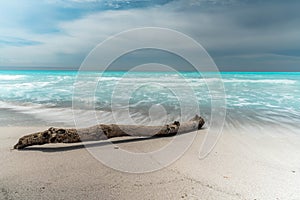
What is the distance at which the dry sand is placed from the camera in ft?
10.9

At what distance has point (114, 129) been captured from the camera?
18.7 feet

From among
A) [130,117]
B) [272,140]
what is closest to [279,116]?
[272,140]

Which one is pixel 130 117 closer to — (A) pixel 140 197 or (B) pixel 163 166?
(B) pixel 163 166

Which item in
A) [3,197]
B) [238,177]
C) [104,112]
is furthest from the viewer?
[104,112]

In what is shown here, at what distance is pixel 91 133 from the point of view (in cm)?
542

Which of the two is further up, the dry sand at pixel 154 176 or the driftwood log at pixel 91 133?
the driftwood log at pixel 91 133

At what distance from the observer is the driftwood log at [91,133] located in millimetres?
5070

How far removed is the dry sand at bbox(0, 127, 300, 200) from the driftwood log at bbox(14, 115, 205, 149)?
0.63ft

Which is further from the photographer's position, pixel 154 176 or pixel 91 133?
pixel 91 133

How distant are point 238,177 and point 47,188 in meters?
2.96

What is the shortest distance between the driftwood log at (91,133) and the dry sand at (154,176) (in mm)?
193

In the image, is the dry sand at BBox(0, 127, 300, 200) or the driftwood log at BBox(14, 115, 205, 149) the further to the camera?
the driftwood log at BBox(14, 115, 205, 149)

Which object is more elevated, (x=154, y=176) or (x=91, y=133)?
(x=91, y=133)

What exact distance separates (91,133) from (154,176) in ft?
6.99
